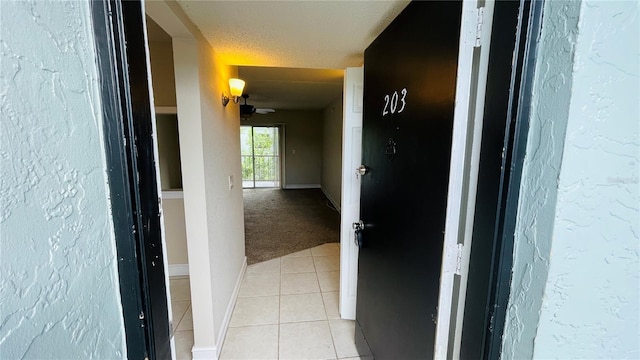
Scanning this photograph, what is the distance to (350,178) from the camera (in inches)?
71.3

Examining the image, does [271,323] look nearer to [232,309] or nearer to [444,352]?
[232,309]

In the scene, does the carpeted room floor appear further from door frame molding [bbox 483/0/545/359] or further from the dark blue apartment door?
door frame molding [bbox 483/0/545/359]

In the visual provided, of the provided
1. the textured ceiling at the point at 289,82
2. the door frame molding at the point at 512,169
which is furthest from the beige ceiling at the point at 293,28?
the textured ceiling at the point at 289,82

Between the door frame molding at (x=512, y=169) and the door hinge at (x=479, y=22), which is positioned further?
the door hinge at (x=479, y=22)

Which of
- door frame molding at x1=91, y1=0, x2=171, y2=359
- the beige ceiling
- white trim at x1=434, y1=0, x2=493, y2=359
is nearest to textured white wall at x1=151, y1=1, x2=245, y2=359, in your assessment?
the beige ceiling

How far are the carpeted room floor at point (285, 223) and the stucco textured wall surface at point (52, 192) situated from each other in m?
2.60

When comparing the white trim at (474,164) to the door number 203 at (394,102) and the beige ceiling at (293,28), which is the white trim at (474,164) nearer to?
the door number 203 at (394,102)

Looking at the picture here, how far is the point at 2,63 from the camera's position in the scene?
309mm

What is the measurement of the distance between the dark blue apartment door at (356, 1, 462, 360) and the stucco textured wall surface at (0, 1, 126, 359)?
2.75ft

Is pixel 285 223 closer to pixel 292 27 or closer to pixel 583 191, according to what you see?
pixel 292 27

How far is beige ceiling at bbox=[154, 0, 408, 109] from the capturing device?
1064 mm

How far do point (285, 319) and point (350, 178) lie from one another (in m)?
1.19

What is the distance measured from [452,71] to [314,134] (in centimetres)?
670

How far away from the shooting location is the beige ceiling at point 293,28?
1.06 m
